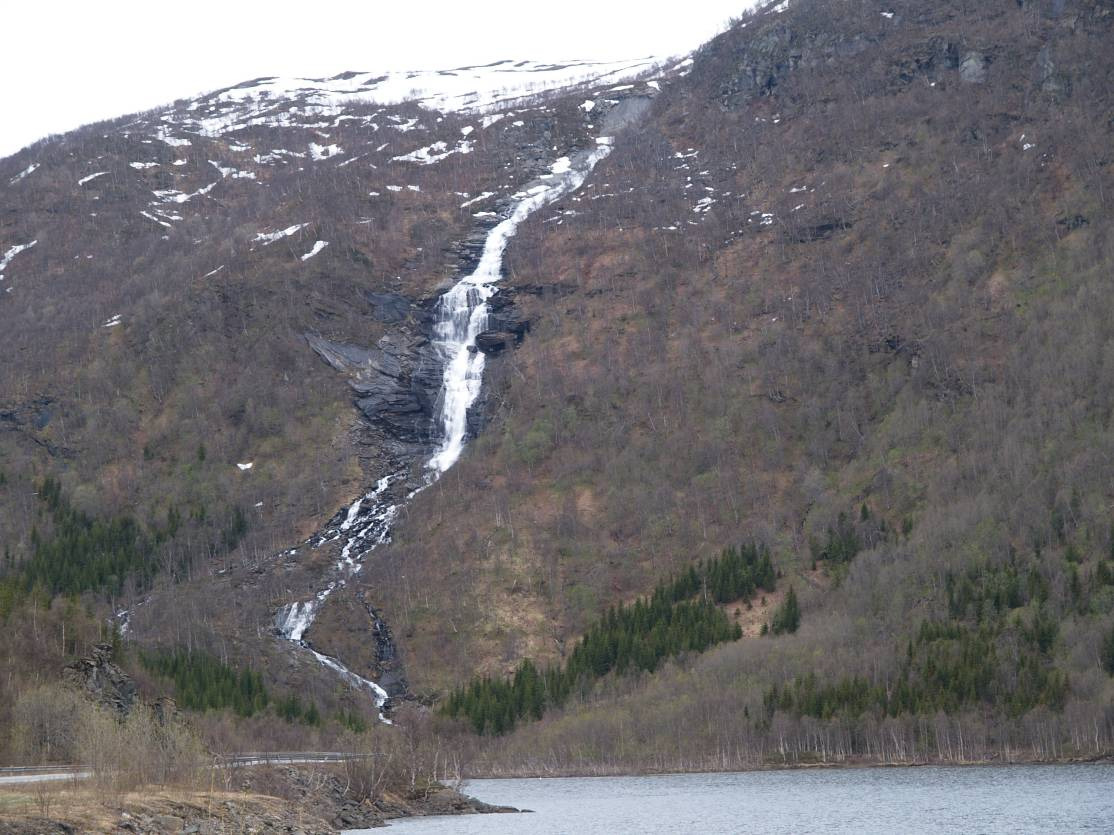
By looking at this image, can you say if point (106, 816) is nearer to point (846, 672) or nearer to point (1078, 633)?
point (846, 672)

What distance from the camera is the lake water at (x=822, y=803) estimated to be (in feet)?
218

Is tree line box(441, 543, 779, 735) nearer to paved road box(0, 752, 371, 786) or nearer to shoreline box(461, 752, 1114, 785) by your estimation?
shoreline box(461, 752, 1114, 785)

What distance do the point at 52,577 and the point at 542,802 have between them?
94.6 meters

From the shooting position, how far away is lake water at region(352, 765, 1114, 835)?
66.4 meters

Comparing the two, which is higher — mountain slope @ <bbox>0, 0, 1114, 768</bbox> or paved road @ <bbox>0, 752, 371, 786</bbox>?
mountain slope @ <bbox>0, 0, 1114, 768</bbox>

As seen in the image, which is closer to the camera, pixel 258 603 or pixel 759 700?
pixel 759 700

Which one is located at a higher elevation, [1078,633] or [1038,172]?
[1038,172]

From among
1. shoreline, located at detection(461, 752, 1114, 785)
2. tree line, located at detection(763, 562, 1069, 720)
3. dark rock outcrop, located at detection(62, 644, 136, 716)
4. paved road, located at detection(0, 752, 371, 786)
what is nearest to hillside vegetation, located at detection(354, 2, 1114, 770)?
tree line, located at detection(763, 562, 1069, 720)

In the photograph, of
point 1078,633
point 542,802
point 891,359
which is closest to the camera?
point 542,802

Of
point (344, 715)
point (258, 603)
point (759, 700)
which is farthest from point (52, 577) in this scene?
point (759, 700)

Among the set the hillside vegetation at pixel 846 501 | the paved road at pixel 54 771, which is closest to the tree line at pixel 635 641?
the hillside vegetation at pixel 846 501

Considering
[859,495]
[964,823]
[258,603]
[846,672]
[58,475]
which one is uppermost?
[58,475]

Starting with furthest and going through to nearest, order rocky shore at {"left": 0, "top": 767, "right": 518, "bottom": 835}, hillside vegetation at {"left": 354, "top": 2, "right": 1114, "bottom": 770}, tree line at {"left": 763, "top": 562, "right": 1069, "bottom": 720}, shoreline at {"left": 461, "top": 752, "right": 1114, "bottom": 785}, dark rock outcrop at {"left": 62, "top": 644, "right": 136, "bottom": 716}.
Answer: hillside vegetation at {"left": 354, "top": 2, "right": 1114, "bottom": 770}
tree line at {"left": 763, "top": 562, "right": 1069, "bottom": 720}
shoreline at {"left": 461, "top": 752, "right": 1114, "bottom": 785}
dark rock outcrop at {"left": 62, "top": 644, "right": 136, "bottom": 716}
rocky shore at {"left": 0, "top": 767, "right": 518, "bottom": 835}

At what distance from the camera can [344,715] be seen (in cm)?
12650
